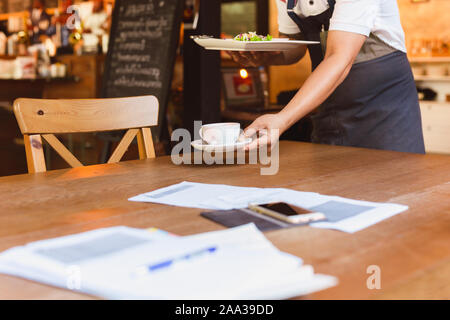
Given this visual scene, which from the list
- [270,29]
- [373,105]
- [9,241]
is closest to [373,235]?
[9,241]

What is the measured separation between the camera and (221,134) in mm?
1383

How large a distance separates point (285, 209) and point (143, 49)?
2.94 m

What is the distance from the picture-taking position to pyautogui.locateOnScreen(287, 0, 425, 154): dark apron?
1.90 metres

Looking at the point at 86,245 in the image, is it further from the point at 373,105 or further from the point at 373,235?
the point at 373,105

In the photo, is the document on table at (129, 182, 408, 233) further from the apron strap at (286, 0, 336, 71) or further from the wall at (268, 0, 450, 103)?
the wall at (268, 0, 450, 103)

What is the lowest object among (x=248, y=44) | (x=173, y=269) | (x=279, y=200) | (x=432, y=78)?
(x=432, y=78)

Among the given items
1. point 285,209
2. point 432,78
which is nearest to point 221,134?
point 285,209


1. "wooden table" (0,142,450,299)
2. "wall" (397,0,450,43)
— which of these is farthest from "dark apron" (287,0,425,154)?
"wall" (397,0,450,43)

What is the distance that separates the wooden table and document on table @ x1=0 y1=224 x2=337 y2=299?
23mm

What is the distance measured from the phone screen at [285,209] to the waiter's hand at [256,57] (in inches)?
36.2

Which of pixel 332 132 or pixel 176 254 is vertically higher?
pixel 176 254

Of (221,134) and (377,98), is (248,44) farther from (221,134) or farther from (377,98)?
(377,98)
